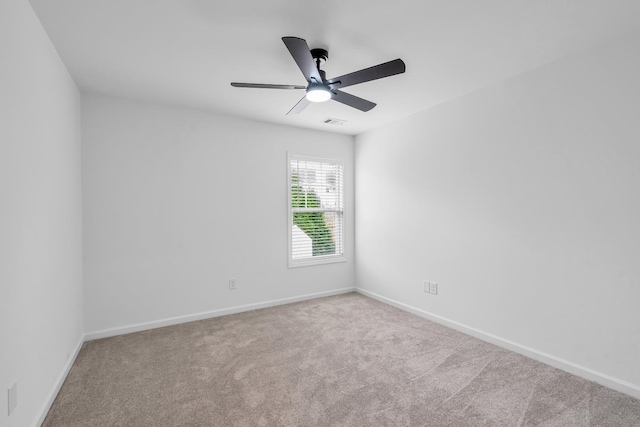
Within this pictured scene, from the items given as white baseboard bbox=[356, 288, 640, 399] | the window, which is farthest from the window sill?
white baseboard bbox=[356, 288, 640, 399]

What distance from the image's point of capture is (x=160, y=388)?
2266 mm

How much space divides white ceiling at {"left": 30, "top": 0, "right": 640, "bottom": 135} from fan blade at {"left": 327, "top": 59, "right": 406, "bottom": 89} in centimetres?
27

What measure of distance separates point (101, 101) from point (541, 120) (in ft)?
13.8

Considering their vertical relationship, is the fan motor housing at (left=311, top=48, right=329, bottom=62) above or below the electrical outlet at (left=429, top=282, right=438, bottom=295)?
above

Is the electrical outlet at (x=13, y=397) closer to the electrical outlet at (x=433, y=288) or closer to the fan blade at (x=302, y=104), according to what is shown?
the fan blade at (x=302, y=104)

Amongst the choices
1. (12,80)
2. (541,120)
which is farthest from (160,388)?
(541,120)

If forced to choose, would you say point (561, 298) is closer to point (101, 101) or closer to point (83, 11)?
point (83, 11)

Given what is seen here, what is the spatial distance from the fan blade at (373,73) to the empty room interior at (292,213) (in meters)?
0.02

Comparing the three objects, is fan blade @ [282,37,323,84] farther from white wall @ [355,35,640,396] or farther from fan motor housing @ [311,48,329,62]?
white wall @ [355,35,640,396]

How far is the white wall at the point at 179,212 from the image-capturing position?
3215mm

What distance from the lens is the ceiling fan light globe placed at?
7.60 ft

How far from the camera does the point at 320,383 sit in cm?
231

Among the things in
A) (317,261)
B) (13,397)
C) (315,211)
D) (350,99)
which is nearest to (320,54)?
(350,99)

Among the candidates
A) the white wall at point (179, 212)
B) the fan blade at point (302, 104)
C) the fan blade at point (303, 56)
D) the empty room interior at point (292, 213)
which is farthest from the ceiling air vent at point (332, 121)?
the fan blade at point (303, 56)
